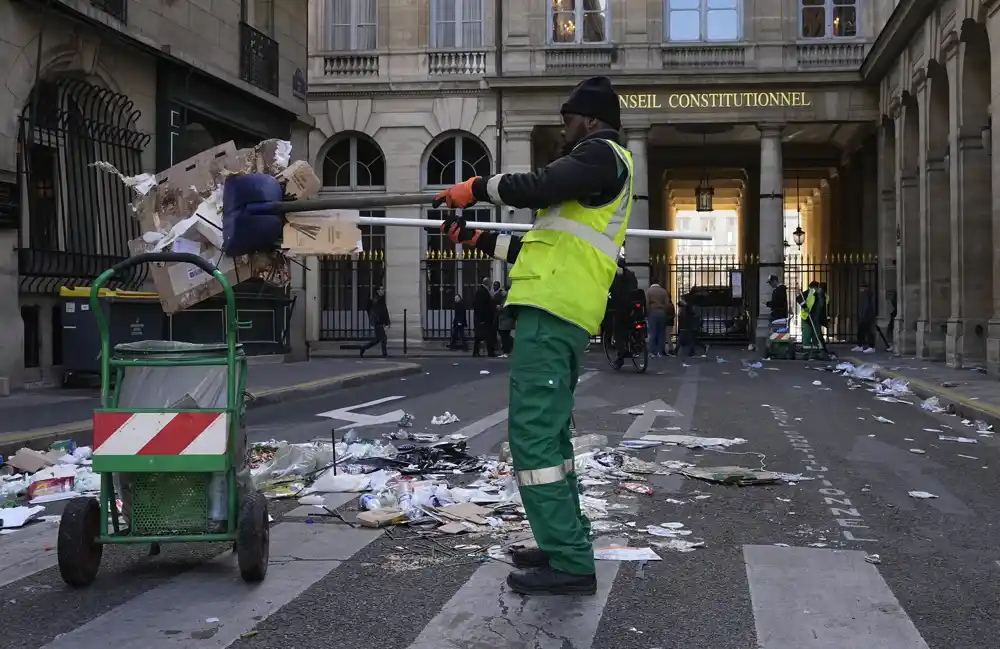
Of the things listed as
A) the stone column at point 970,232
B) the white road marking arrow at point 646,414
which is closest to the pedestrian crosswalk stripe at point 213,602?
the white road marking arrow at point 646,414

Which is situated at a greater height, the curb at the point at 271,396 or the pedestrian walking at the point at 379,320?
the pedestrian walking at the point at 379,320

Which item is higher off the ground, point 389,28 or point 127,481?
point 389,28

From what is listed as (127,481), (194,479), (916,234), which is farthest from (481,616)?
(916,234)

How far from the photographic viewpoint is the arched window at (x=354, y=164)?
1198 inches

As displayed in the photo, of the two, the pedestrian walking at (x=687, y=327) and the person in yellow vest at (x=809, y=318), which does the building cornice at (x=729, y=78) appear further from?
the person in yellow vest at (x=809, y=318)

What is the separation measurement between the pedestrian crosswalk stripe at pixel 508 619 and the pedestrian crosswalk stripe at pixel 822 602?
607 mm

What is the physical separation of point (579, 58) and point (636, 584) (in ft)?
86.1

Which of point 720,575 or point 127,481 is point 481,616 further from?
point 127,481

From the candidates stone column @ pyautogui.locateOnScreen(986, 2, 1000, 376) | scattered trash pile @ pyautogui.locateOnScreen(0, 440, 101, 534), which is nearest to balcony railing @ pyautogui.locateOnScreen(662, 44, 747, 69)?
stone column @ pyautogui.locateOnScreen(986, 2, 1000, 376)

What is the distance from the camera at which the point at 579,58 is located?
29.1 metres

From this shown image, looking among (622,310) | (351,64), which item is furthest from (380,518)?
(351,64)

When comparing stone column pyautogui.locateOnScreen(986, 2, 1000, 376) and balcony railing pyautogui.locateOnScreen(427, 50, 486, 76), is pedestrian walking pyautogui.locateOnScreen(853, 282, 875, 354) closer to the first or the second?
stone column pyautogui.locateOnScreen(986, 2, 1000, 376)

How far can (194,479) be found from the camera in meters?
4.36

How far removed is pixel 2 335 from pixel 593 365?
448 inches
